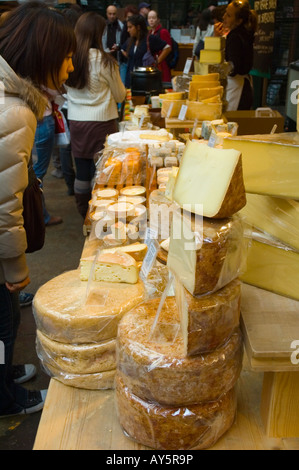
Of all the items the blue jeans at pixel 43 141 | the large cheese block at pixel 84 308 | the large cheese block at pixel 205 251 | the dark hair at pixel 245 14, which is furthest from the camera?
the dark hair at pixel 245 14

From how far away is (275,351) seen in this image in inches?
42.0

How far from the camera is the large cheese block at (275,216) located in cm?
126

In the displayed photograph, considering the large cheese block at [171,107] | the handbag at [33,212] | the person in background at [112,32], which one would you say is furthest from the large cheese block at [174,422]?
the person in background at [112,32]

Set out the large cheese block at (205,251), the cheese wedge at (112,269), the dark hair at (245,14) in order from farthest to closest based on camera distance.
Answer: the dark hair at (245,14) < the cheese wedge at (112,269) < the large cheese block at (205,251)

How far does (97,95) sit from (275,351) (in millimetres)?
3252

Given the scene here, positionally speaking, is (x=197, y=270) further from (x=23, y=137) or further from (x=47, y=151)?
(x=47, y=151)

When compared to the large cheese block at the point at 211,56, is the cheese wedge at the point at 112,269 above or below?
below

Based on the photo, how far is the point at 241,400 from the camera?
4.47 ft

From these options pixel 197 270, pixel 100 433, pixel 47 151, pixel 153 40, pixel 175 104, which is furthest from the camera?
pixel 153 40

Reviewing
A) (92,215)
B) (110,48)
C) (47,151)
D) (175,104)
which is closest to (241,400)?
(92,215)

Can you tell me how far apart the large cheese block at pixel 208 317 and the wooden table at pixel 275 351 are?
0.07 meters

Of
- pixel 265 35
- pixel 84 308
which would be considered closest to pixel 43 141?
pixel 84 308

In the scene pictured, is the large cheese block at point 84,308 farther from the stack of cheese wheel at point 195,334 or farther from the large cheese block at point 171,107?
the large cheese block at point 171,107

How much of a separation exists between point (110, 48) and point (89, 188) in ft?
16.7
